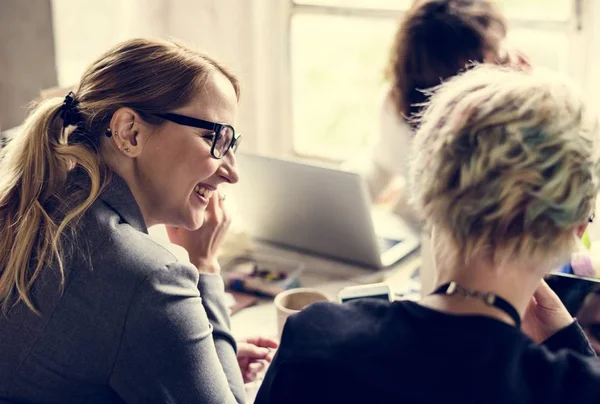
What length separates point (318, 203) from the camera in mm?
1872

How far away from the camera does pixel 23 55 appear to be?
2.76 meters

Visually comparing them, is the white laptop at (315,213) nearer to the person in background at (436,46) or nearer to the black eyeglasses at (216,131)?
the person in background at (436,46)

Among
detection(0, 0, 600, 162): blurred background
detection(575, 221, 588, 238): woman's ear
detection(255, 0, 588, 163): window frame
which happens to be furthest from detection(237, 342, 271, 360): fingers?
detection(255, 0, 588, 163): window frame

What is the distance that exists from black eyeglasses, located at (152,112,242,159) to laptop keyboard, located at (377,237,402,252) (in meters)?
0.58

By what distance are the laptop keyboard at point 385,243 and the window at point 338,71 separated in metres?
1.00

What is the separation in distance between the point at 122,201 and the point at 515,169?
666mm

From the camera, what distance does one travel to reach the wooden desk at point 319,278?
166 cm

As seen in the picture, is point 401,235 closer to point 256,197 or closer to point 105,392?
point 256,197

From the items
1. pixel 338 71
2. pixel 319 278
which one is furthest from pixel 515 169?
pixel 338 71

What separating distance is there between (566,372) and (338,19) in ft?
7.90

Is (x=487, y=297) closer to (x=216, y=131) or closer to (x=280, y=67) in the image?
(x=216, y=131)

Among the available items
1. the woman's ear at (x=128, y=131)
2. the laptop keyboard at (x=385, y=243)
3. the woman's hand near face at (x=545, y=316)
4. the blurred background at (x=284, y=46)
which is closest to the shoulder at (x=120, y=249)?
the woman's ear at (x=128, y=131)

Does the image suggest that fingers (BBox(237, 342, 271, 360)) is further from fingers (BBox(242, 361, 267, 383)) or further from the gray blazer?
the gray blazer

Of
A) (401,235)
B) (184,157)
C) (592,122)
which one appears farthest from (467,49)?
(592,122)
